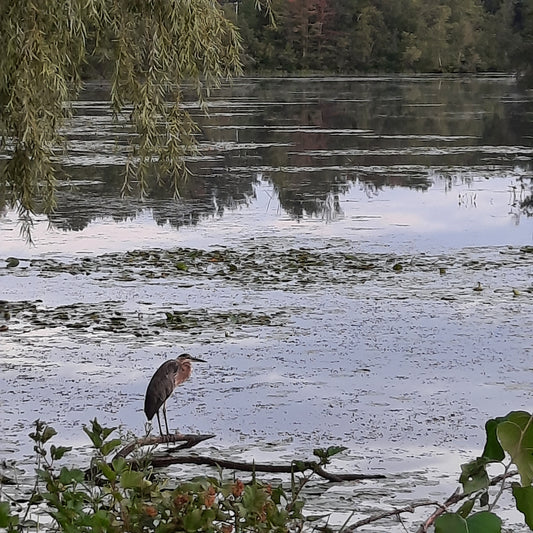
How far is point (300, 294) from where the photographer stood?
29.4 ft

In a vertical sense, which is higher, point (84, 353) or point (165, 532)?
point (165, 532)

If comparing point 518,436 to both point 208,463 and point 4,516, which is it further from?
point 208,463

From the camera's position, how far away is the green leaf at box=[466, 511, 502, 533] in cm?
159

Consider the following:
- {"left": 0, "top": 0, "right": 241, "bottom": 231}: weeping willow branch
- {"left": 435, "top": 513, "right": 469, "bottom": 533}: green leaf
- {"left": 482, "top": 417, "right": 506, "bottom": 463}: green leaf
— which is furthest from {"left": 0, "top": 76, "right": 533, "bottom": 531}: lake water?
{"left": 435, "top": 513, "right": 469, "bottom": 533}: green leaf

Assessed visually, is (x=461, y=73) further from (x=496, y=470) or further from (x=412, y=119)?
(x=496, y=470)

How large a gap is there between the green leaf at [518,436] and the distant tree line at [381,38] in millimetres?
63913

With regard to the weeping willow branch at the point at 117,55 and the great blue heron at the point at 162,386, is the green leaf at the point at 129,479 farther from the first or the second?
the weeping willow branch at the point at 117,55

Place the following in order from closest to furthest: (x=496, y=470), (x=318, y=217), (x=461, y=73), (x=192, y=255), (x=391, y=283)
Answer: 1. (x=496, y=470)
2. (x=391, y=283)
3. (x=192, y=255)
4. (x=318, y=217)
5. (x=461, y=73)

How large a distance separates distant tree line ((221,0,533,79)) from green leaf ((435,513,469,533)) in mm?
63928

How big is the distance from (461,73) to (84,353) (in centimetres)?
6341

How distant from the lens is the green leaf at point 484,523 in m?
1.59

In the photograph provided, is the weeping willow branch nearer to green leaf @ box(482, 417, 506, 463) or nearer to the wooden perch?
the wooden perch

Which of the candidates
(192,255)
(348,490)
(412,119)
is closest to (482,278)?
(192,255)

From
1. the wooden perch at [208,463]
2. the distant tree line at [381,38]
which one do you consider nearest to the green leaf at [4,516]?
the wooden perch at [208,463]
